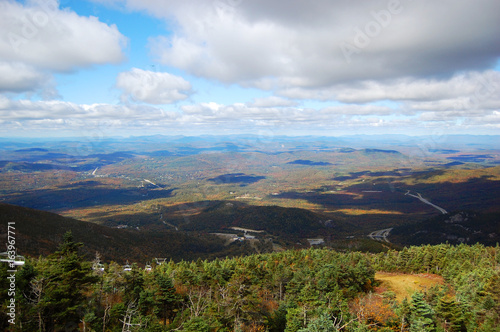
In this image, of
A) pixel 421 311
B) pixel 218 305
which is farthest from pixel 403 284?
pixel 218 305

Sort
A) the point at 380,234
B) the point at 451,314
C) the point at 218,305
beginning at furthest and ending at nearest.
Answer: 1. the point at 380,234
2. the point at 451,314
3. the point at 218,305

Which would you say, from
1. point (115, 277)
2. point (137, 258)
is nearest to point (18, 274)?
point (115, 277)

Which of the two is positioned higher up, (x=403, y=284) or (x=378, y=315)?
(x=378, y=315)

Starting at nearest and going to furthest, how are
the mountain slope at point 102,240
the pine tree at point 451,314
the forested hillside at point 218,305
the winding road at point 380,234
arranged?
the forested hillside at point 218,305, the pine tree at point 451,314, the mountain slope at point 102,240, the winding road at point 380,234

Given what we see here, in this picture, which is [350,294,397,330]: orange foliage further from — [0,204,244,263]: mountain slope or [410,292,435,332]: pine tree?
[0,204,244,263]: mountain slope

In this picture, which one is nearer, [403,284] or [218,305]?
[218,305]

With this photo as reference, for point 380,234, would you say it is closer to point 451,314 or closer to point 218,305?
point 451,314

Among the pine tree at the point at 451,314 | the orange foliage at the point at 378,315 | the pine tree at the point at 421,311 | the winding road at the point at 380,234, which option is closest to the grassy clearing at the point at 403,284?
the pine tree at the point at 451,314

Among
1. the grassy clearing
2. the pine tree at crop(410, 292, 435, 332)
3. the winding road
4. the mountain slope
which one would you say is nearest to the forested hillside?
the pine tree at crop(410, 292, 435, 332)

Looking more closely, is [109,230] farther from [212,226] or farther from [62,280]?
[62,280]

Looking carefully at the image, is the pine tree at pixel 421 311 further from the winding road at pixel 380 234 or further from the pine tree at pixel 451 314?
the winding road at pixel 380 234

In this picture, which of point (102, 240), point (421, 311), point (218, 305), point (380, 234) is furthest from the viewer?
point (380, 234)
